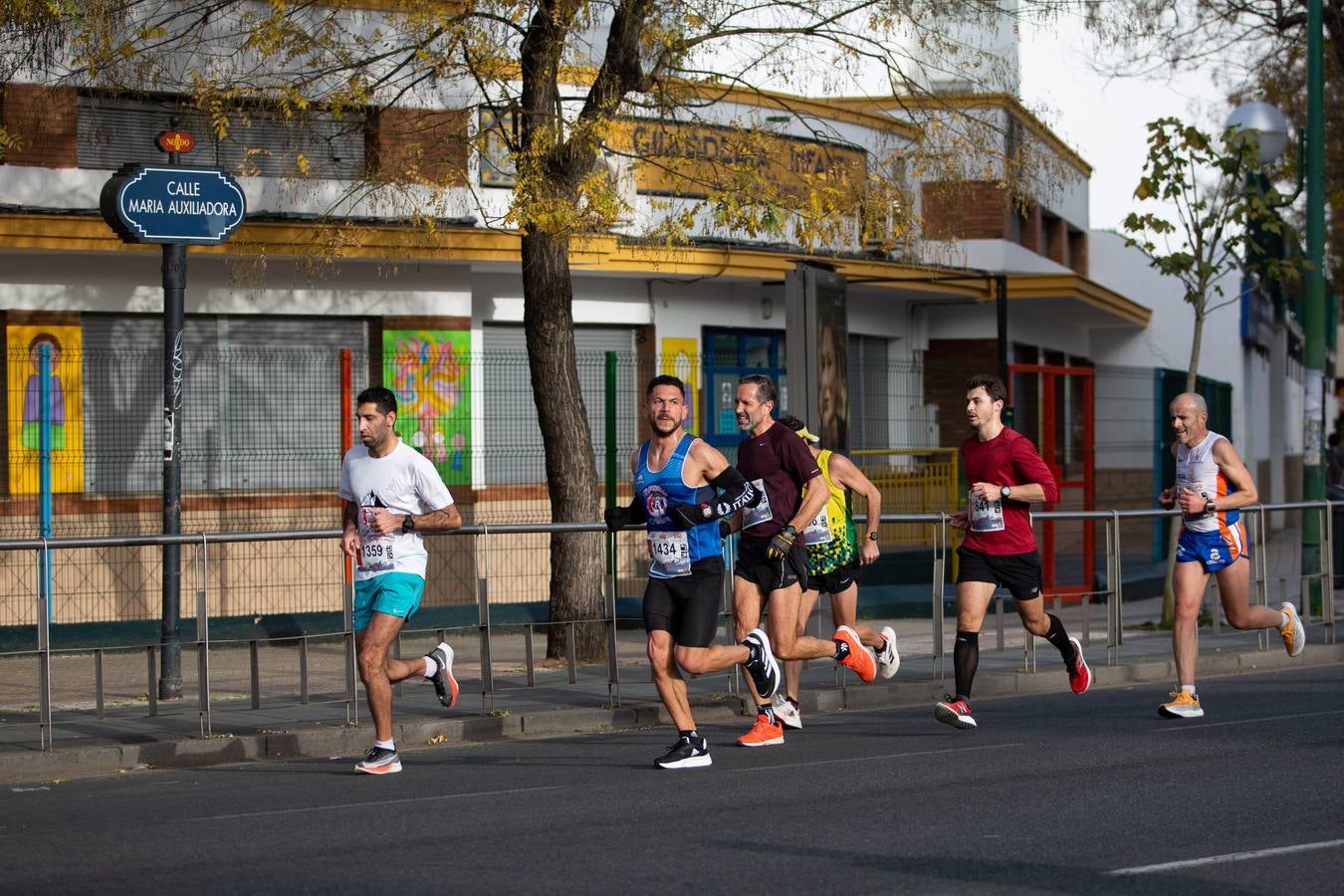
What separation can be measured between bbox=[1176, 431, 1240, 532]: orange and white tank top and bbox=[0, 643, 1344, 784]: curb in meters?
2.20

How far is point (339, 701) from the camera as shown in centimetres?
1070

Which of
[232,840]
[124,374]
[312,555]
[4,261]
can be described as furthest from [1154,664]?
[4,261]

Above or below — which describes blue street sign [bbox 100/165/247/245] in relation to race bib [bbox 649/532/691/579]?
above

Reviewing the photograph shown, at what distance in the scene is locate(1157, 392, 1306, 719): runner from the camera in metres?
10.8

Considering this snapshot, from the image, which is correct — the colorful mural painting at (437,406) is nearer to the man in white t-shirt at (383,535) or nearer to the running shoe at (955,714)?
the man in white t-shirt at (383,535)

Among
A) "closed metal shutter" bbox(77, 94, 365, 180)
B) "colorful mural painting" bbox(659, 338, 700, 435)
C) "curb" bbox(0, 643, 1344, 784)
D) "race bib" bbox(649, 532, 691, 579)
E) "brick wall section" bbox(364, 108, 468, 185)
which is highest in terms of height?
"closed metal shutter" bbox(77, 94, 365, 180)

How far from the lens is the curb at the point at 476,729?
9.54 meters

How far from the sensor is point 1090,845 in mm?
6688

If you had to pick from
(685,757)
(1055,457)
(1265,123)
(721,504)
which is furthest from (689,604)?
(1265,123)

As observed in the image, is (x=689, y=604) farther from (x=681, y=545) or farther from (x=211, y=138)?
(x=211, y=138)

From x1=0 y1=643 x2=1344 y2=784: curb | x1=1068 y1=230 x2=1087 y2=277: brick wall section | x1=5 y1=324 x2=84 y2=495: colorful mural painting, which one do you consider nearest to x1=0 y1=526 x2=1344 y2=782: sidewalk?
x1=0 y1=643 x2=1344 y2=784: curb

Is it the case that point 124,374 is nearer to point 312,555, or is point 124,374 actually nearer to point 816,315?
point 312,555

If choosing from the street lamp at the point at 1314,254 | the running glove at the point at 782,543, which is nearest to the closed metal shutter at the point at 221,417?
the running glove at the point at 782,543

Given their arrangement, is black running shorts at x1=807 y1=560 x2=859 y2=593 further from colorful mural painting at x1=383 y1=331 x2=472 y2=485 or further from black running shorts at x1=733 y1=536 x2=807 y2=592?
colorful mural painting at x1=383 y1=331 x2=472 y2=485
